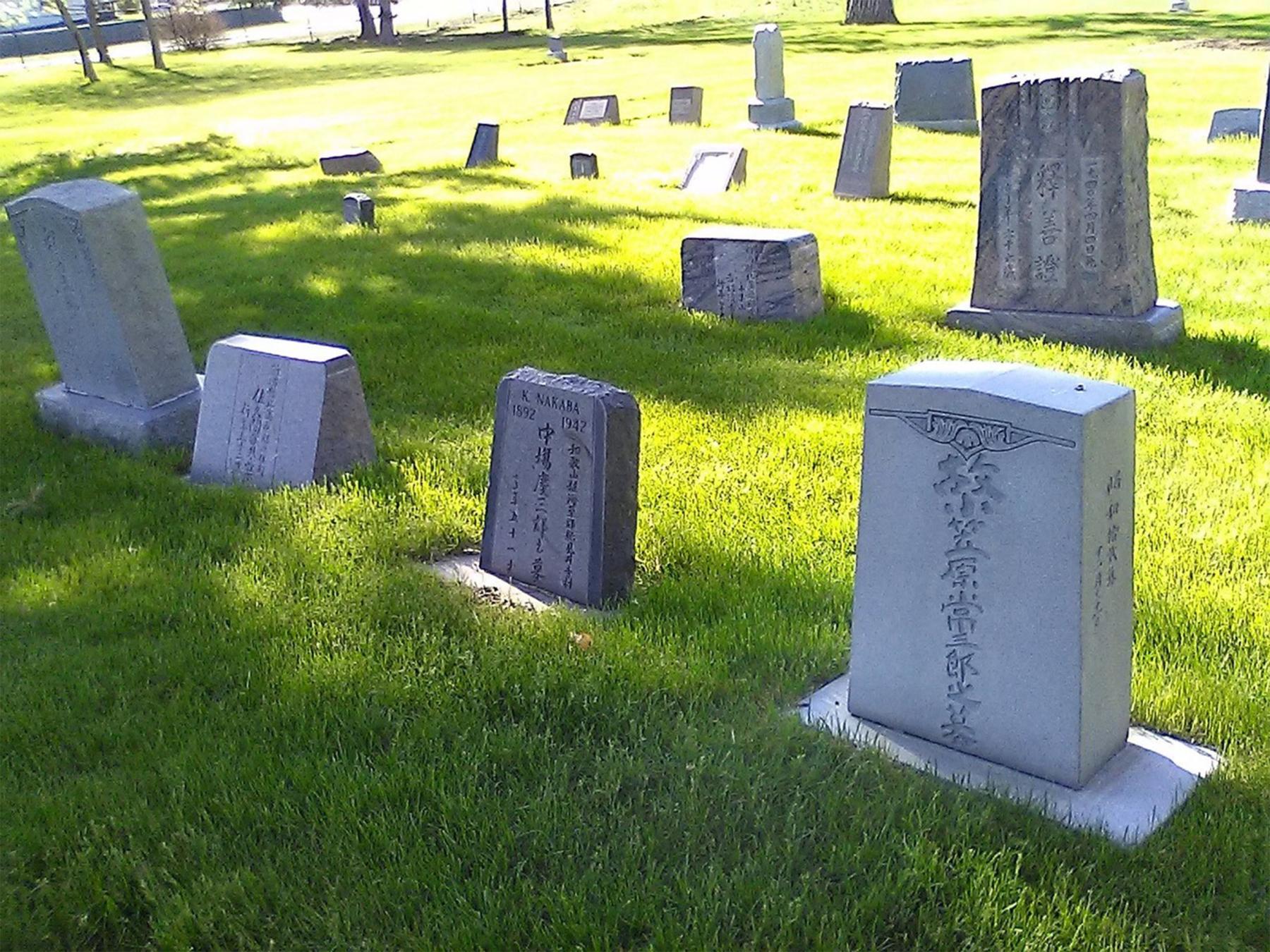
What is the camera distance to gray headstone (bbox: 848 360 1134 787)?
3236mm

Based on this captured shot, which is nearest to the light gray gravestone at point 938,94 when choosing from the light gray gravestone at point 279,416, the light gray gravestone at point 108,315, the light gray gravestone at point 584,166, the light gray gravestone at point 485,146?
the light gray gravestone at point 584,166

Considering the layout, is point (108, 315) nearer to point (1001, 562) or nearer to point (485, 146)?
point (1001, 562)

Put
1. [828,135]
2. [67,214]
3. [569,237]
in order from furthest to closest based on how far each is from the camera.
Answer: [828,135], [569,237], [67,214]

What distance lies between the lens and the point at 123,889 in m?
3.18

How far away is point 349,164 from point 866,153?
8.05 m

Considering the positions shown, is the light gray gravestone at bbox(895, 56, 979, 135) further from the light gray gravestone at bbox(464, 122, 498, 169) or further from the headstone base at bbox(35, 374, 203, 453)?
the headstone base at bbox(35, 374, 203, 453)

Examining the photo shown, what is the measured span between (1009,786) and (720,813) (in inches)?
32.5

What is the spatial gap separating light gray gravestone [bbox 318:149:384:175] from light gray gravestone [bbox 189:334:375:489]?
11.7 meters

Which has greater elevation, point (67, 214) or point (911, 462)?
point (67, 214)

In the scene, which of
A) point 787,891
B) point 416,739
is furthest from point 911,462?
point 416,739

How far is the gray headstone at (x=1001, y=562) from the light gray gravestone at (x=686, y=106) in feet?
59.3

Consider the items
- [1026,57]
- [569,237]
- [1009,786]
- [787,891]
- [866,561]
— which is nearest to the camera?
[787,891]

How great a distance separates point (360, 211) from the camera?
40.5ft

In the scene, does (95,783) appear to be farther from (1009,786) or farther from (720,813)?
(1009,786)
